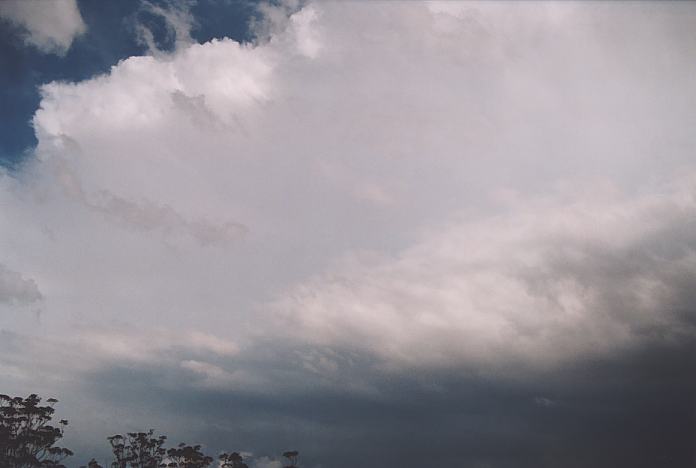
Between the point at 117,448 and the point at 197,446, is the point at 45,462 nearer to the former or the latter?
the point at 117,448

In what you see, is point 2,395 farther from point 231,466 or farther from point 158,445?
point 231,466

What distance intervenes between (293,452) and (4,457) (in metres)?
37.9

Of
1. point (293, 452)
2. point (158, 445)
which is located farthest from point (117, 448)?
point (293, 452)

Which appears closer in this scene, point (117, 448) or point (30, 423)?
point (30, 423)

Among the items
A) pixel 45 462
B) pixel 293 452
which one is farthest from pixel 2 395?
pixel 293 452

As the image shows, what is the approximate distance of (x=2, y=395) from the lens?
6944cm

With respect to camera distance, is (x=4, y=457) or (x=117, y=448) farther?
(x=117, y=448)

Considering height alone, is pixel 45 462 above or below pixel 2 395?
below

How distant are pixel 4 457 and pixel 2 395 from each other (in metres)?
7.41

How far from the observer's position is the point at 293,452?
8406cm

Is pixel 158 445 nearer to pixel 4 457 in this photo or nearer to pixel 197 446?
pixel 197 446

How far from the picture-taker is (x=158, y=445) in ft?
276

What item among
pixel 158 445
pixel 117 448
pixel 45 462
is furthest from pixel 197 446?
pixel 45 462

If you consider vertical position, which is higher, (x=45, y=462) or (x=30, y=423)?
(x=30, y=423)
